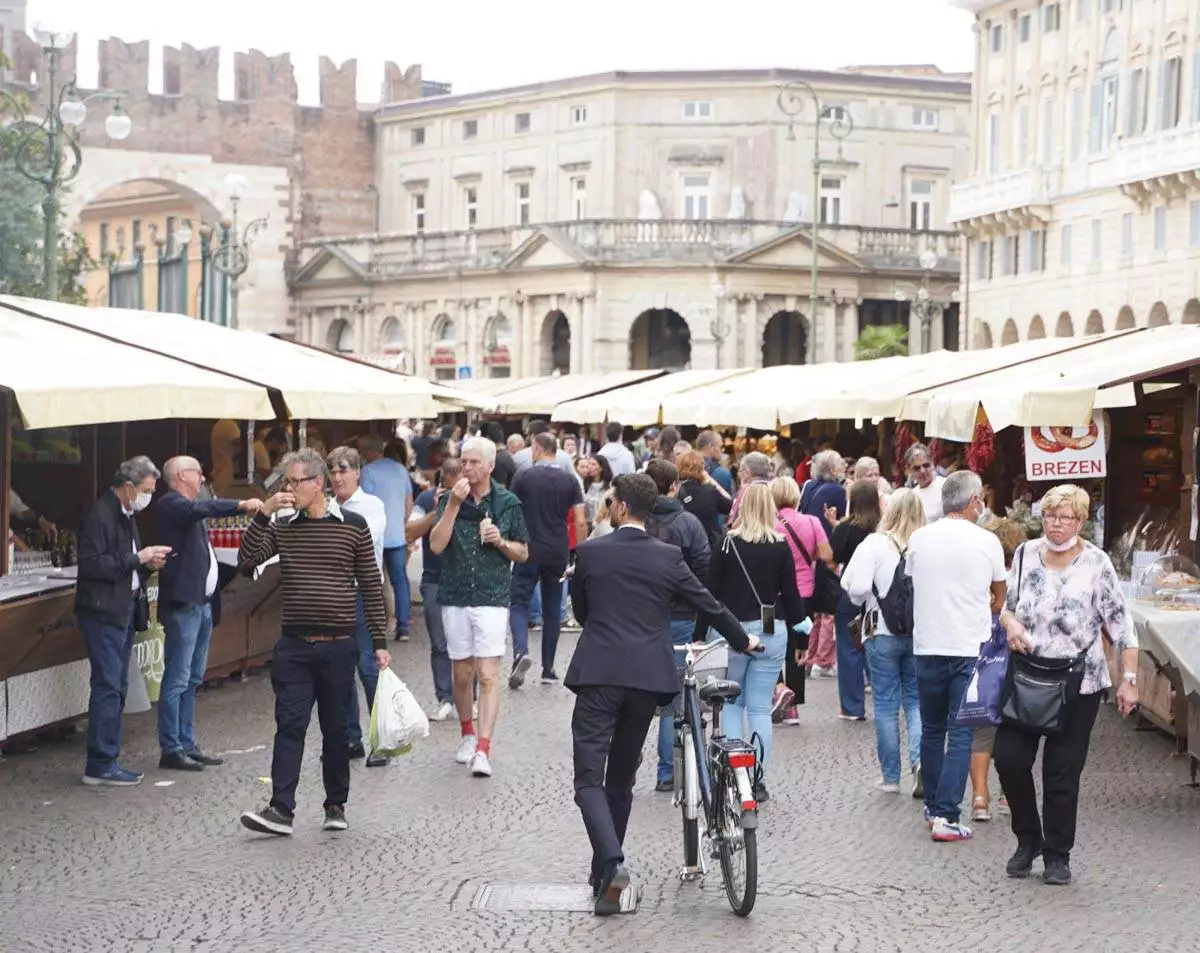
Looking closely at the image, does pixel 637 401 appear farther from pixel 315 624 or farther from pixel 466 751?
pixel 315 624

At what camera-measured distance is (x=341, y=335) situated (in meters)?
80.3

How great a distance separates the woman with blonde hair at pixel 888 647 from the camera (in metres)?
11.4

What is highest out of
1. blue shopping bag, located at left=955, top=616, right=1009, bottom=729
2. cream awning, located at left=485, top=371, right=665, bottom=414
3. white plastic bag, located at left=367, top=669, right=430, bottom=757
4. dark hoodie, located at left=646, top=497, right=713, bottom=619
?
cream awning, located at left=485, top=371, right=665, bottom=414

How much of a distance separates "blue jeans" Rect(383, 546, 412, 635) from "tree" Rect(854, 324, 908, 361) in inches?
1783

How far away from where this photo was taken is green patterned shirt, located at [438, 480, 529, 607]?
11992 mm

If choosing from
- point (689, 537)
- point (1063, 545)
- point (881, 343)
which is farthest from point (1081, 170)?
point (1063, 545)

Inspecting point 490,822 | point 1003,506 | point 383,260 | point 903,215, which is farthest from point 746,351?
point 490,822

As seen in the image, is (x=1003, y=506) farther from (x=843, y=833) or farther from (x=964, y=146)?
(x=964, y=146)

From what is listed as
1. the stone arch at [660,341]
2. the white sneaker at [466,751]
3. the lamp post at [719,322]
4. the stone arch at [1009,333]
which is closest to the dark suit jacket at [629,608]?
the white sneaker at [466,751]

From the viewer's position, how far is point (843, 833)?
34.4 feet

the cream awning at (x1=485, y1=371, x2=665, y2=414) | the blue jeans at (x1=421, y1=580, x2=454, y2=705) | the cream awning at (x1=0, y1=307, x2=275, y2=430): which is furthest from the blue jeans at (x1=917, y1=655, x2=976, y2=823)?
the cream awning at (x1=485, y1=371, x2=665, y2=414)

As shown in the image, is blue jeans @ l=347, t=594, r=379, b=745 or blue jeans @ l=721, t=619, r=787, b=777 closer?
blue jeans @ l=721, t=619, r=787, b=777

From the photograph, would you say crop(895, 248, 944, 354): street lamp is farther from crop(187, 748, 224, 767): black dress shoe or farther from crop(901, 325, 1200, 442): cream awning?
crop(187, 748, 224, 767): black dress shoe

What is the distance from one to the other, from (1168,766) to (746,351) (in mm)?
58730
